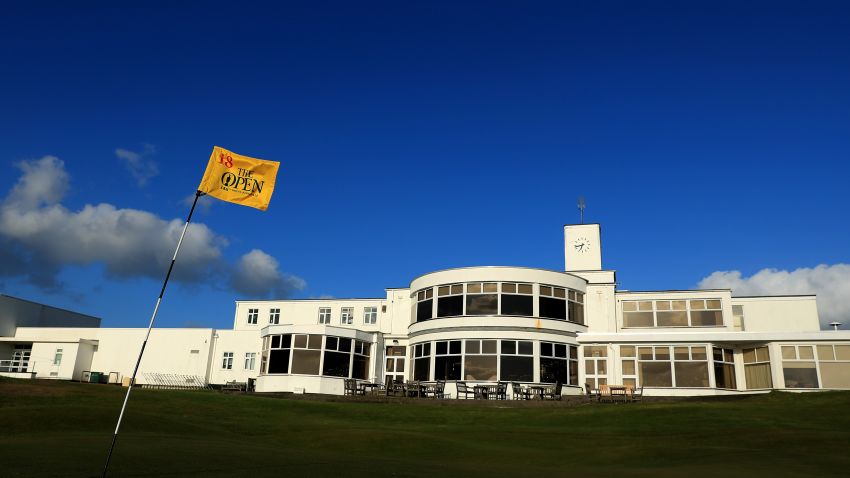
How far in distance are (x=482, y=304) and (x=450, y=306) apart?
1.91 metres

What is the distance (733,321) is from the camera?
41.3m

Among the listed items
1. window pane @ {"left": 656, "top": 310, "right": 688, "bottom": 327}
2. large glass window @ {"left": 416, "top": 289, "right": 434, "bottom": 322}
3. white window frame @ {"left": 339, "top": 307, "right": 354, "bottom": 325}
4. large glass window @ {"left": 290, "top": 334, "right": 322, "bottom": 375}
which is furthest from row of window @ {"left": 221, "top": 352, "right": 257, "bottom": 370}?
window pane @ {"left": 656, "top": 310, "right": 688, "bottom": 327}

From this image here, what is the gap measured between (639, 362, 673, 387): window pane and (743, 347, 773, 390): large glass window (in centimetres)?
440

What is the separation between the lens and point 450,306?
38000 mm

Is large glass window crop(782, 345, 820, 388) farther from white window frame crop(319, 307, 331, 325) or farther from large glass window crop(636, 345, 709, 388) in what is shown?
white window frame crop(319, 307, 331, 325)

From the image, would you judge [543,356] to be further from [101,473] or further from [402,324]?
[101,473]

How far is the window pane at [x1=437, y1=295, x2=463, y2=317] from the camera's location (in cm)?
3762

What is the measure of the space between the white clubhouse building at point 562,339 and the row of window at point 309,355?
0.20 feet

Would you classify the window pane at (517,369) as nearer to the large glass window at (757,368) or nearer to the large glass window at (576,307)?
the large glass window at (576,307)

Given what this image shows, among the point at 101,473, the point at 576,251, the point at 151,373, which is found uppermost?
the point at 576,251

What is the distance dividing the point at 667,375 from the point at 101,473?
3162 cm

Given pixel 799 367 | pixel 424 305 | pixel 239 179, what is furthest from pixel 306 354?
pixel 799 367

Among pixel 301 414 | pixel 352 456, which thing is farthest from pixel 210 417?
pixel 352 456

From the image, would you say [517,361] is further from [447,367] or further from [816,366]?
[816,366]
